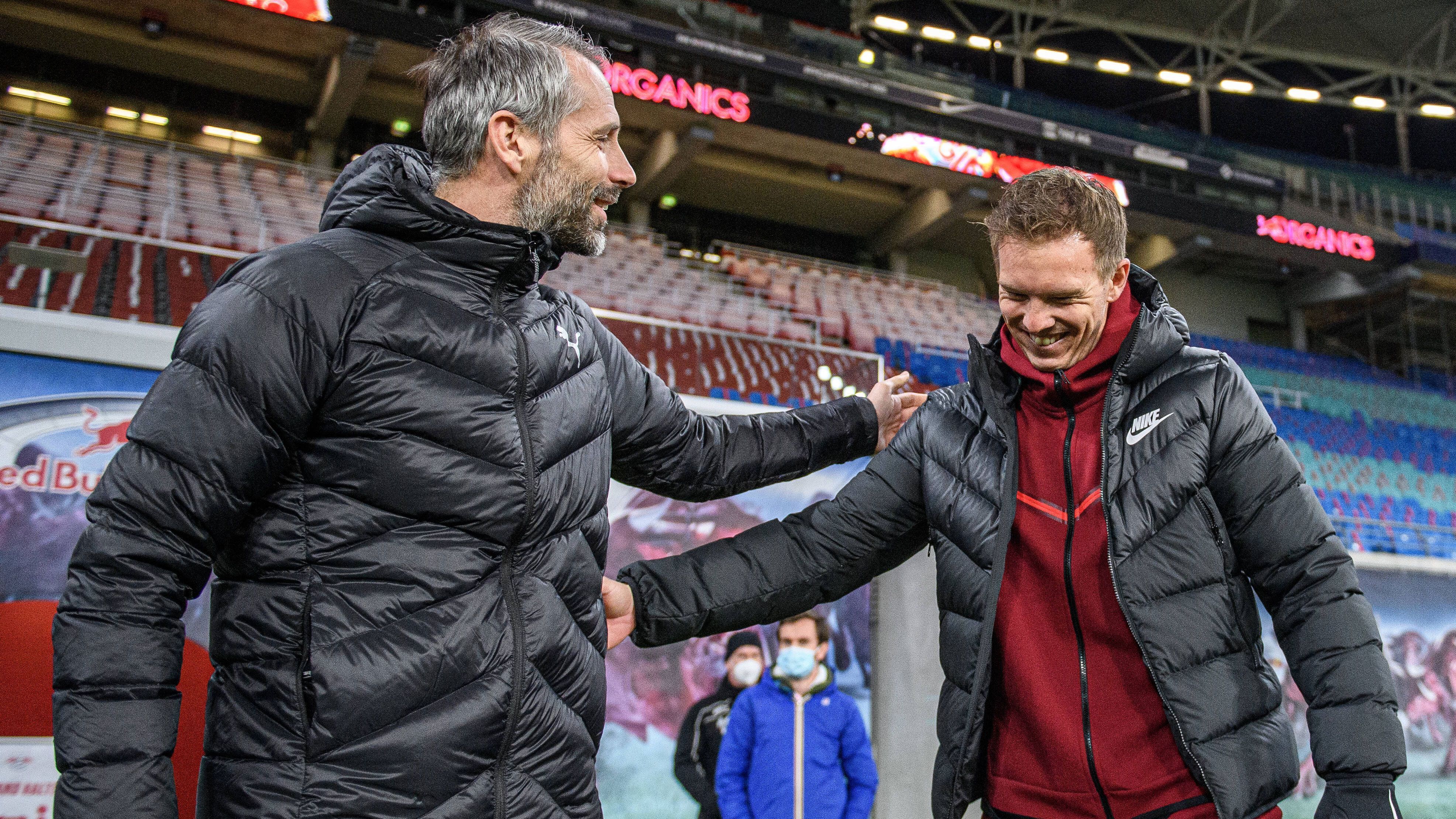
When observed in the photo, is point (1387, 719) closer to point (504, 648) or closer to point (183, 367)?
point (504, 648)

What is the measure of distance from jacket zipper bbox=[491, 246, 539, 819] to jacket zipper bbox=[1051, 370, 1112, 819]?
31.0 inches

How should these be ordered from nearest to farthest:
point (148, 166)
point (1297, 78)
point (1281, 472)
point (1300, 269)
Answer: point (1281, 472)
point (148, 166)
point (1300, 269)
point (1297, 78)

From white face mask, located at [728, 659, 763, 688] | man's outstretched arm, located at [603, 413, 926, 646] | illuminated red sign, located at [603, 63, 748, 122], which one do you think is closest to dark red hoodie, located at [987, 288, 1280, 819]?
man's outstretched arm, located at [603, 413, 926, 646]

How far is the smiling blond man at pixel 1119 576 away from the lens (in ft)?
4.46

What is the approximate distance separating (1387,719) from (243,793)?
1413 mm

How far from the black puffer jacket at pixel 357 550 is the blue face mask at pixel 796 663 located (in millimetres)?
2188

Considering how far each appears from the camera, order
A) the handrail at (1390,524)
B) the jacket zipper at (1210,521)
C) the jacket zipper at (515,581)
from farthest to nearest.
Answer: the handrail at (1390,524) < the jacket zipper at (1210,521) < the jacket zipper at (515,581)

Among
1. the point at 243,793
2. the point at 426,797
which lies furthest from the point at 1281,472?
the point at 243,793

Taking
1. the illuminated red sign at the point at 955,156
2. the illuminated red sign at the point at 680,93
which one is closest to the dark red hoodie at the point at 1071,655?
the illuminated red sign at the point at 680,93

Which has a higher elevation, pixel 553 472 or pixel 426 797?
pixel 553 472

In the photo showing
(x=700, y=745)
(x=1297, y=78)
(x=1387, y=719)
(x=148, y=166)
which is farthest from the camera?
(x=1297, y=78)

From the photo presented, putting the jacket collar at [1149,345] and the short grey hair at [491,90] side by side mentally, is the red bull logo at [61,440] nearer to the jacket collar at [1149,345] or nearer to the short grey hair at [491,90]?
the short grey hair at [491,90]

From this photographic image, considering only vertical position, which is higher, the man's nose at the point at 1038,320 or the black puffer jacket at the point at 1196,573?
the man's nose at the point at 1038,320

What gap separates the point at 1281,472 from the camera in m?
1.44
